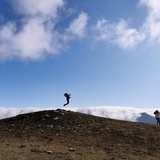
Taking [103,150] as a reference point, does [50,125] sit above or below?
above

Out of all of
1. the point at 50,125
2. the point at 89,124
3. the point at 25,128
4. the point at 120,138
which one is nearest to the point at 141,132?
the point at 120,138

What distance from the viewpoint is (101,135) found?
2695cm

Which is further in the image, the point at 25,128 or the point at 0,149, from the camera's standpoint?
the point at 25,128

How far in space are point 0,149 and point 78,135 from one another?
23.1ft

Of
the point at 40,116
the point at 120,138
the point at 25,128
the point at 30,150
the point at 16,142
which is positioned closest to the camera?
the point at 30,150

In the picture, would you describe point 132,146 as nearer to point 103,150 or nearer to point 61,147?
point 103,150

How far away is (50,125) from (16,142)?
5163mm

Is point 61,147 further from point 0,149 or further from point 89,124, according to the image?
point 89,124

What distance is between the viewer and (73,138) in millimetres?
25969

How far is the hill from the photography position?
71.5 ft

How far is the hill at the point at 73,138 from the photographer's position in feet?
71.5

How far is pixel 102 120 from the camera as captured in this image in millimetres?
32062

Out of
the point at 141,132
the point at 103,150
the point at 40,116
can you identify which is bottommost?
the point at 103,150

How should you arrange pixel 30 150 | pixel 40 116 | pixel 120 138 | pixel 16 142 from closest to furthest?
pixel 30 150 → pixel 16 142 → pixel 120 138 → pixel 40 116
